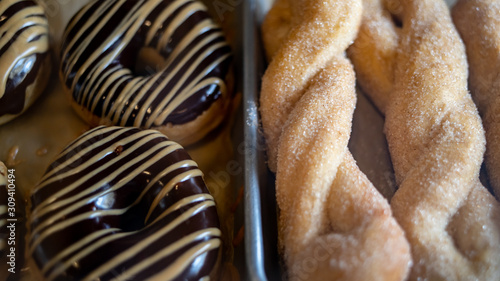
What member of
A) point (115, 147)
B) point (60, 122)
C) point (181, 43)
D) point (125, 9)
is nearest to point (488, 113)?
point (181, 43)

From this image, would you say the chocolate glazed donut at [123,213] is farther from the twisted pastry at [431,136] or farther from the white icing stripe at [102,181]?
the twisted pastry at [431,136]

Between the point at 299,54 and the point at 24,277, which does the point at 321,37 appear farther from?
the point at 24,277

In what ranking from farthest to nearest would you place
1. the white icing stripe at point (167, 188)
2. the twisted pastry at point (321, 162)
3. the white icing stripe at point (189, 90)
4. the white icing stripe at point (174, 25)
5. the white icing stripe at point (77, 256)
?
1. the white icing stripe at point (174, 25)
2. the white icing stripe at point (189, 90)
3. the white icing stripe at point (167, 188)
4. the white icing stripe at point (77, 256)
5. the twisted pastry at point (321, 162)


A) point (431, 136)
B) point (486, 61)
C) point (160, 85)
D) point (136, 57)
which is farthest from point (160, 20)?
point (486, 61)

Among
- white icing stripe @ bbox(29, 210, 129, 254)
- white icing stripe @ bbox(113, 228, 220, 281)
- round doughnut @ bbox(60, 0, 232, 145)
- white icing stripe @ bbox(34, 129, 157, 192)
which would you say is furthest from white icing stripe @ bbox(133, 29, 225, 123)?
white icing stripe @ bbox(113, 228, 220, 281)

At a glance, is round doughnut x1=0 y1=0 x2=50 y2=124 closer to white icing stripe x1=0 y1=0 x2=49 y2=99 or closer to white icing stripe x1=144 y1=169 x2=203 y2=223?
white icing stripe x1=0 y1=0 x2=49 y2=99

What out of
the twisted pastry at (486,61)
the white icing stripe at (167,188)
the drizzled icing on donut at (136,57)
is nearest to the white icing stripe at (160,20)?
the drizzled icing on donut at (136,57)
